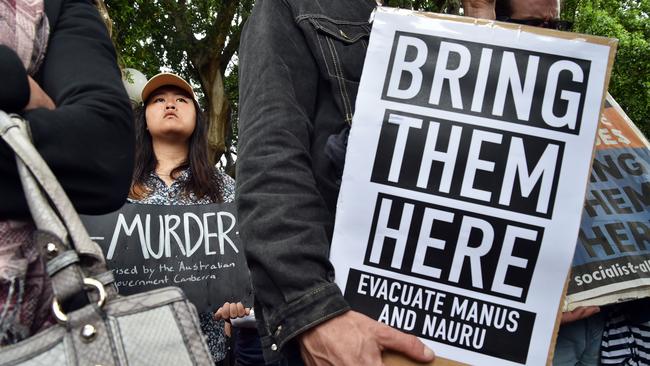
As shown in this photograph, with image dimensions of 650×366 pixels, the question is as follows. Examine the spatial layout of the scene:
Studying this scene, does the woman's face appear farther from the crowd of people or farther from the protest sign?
the protest sign

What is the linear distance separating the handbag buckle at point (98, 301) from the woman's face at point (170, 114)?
246 cm

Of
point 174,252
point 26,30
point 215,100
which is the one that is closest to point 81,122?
point 26,30

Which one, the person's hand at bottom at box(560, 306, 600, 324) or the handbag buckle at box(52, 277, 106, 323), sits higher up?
the handbag buckle at box(52, 277, 106, 323)

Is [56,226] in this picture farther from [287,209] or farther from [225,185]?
[225,185]

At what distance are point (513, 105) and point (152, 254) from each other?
1.90m

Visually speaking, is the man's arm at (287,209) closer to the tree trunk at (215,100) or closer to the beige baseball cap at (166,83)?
the beige baseball cap at (166,83)

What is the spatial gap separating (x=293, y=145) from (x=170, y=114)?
211cm

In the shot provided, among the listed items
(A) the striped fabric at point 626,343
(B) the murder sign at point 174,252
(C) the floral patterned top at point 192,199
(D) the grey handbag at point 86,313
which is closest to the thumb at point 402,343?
(D) the grey handbag at point 86,313

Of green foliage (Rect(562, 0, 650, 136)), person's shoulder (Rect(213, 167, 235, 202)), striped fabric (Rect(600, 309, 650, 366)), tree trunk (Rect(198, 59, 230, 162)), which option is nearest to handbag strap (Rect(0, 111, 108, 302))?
striped fabric (Rect(600, 309, 650, 366))

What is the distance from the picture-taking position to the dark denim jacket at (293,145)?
1.20 meters

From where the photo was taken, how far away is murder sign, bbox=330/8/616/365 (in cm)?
118

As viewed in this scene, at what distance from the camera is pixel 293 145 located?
4.33ft

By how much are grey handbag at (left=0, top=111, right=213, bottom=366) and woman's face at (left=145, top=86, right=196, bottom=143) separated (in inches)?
92.1

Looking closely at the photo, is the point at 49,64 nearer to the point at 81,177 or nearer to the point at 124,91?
the point at 124,91
